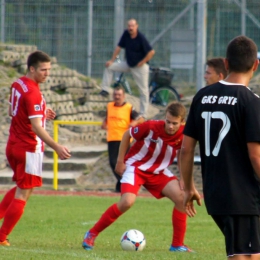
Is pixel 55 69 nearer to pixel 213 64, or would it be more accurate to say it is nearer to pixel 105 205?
pixel 105 205

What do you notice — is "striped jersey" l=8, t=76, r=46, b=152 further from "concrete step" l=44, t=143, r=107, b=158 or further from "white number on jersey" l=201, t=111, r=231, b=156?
"concrete step" l=44, t=143, r=107, b=158

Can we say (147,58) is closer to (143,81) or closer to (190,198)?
(143,81)

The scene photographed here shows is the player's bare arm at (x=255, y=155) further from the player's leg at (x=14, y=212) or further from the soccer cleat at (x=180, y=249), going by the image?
the player's leg at (x=14, y=212)

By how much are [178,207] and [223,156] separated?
3.62m

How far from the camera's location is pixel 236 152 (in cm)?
513

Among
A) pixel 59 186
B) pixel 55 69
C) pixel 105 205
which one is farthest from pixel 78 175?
pixel 55 69

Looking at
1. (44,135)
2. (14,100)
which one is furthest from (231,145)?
(14,100)

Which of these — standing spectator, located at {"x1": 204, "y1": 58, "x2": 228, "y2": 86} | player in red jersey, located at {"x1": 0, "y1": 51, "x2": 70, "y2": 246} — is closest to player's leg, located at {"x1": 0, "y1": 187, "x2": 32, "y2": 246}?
player in red jersey, located at {"x1": 0, "y1": 51, "x2": 70, "y2": 246}

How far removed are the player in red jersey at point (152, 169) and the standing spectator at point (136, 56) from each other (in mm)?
8871

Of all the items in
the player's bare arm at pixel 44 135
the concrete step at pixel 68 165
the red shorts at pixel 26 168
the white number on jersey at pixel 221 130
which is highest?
the white number on jersey at pixel 221 130

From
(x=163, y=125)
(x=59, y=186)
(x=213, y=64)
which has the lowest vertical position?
(x=59, y=186)

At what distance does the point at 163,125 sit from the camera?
8.77 metres

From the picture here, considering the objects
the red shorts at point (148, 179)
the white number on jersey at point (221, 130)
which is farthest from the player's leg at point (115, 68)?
the white number on jersey at point (221, 130)

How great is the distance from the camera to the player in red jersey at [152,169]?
336 inches
